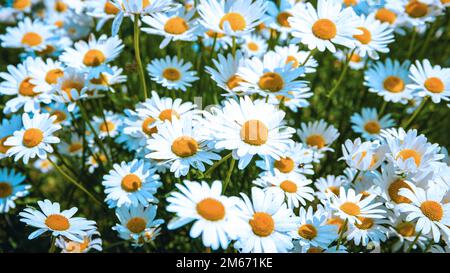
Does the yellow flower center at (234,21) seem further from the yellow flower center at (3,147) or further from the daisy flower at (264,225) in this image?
the yellow flower center at (3,147)

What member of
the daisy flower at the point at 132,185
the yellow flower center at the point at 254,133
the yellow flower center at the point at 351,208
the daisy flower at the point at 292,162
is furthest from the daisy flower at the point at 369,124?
the daisy flower at the point at 132,185

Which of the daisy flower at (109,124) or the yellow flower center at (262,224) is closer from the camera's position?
the yellow flower center at (262,224)

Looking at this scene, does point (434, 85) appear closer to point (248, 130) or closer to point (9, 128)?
point (248, 130)

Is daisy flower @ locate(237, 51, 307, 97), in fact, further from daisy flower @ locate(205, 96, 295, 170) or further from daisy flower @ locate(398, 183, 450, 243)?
daisy flower @ locate(398, 183, 450, 243)

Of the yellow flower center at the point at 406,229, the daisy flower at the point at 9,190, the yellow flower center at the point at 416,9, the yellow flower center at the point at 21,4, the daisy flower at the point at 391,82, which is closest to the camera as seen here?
the yellow flower center at the point at 406,229

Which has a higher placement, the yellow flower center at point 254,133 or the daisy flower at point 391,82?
the daisy flower at point 391,82

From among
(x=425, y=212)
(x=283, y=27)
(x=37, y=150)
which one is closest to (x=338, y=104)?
(x=283, y=27)

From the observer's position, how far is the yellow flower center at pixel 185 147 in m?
2.21

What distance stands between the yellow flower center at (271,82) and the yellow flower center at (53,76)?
121 centimetres

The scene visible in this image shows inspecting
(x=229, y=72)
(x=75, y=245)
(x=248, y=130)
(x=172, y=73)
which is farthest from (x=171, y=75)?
(x=75, y=245)

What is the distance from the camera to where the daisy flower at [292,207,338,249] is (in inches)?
86.7

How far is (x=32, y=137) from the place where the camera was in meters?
2.45

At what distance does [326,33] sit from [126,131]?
3.95 ft

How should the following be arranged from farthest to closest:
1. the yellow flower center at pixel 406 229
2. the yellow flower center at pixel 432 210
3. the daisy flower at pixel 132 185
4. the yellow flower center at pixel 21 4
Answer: the yellow flower center at pixel 21 4
the yellow flower center at pixel 406 229
the daisy flower at pixel 132 185
the yellow flower center at pixel 432 210
